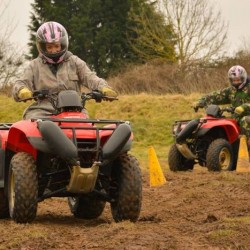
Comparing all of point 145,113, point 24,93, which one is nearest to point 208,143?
point 24,93

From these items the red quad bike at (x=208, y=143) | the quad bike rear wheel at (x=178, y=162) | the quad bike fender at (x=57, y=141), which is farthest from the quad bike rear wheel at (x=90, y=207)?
the quad bike rear wheel at (x=178, y=162)

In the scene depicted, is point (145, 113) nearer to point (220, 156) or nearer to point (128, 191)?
point (220, 156)

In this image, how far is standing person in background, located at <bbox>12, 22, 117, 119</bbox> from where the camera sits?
26.5 ft

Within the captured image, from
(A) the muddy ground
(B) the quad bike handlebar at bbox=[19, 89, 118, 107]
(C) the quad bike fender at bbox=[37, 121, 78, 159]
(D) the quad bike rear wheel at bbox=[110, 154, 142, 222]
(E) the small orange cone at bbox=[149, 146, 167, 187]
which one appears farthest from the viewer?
(E) the small orange cone at bbox=[149, 146, 167, 187]

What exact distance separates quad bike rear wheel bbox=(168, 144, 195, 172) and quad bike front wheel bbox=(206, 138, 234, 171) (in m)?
0.62

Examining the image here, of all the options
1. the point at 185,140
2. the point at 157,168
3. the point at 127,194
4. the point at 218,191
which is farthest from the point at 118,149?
the point at 185,140

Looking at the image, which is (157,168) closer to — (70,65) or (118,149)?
(70,65)

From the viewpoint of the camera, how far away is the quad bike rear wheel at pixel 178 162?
14.8m

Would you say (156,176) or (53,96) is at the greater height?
(53,96)

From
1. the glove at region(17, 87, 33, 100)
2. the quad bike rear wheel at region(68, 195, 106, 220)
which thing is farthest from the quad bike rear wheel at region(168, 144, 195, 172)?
the glove at region(17, 87, 33, 100)

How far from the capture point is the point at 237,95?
50.3 ft

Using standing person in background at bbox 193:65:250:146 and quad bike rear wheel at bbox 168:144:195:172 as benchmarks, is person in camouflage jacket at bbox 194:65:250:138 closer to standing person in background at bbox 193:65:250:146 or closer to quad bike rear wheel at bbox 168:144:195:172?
standing person in background at bbox 193:65:250:146

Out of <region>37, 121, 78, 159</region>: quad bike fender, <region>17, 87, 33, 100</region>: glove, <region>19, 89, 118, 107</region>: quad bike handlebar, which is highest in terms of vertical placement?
<region>17, 87, 33, 100</region>: glove

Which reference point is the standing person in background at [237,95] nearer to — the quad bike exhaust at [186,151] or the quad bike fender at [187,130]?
the quad bike fender at [187,130]
